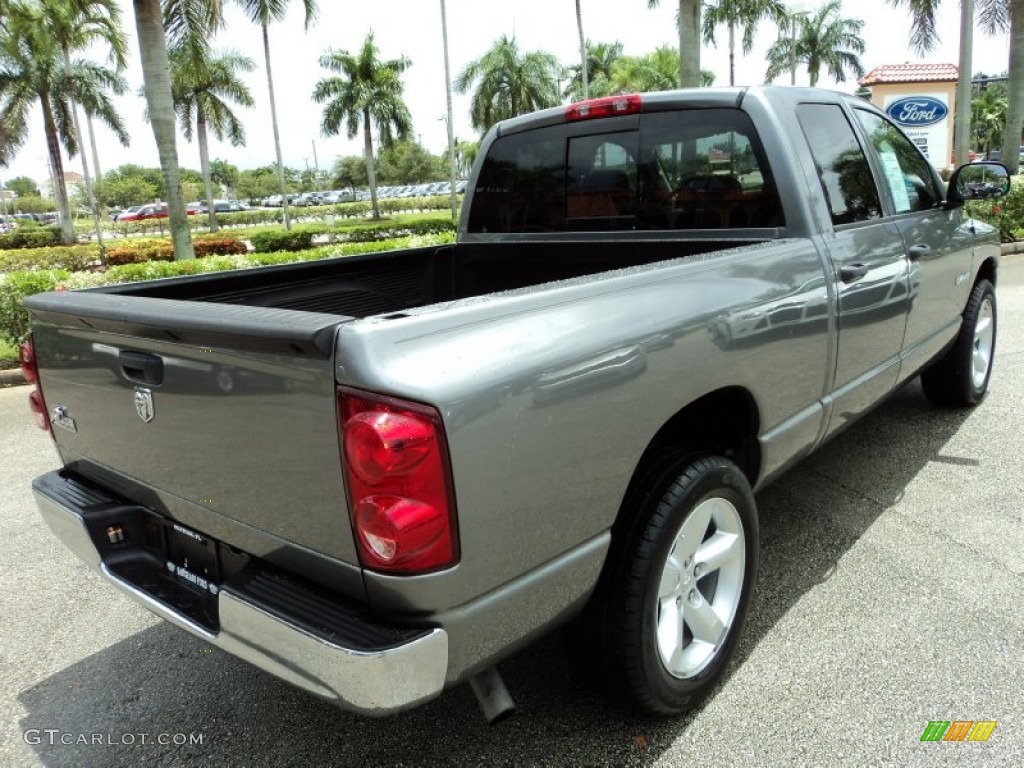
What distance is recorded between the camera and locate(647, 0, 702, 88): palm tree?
13.9 m

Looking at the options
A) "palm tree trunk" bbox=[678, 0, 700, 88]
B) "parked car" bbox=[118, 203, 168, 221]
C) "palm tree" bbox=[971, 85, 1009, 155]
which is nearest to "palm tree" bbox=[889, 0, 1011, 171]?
"palm tree trunk" bbox=[678, 0, 700, 88]

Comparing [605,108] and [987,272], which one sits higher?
[605,108]

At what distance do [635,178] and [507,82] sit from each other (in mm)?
37691

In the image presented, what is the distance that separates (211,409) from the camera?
1.92 metres

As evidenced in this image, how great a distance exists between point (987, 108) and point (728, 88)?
9214cm

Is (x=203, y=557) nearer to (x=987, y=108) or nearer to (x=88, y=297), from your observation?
(x=88, y=297)

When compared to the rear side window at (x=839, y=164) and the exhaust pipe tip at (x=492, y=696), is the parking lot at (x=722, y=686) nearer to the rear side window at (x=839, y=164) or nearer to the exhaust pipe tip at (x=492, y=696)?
the exhaust pipe tip at (x=492, y=696)

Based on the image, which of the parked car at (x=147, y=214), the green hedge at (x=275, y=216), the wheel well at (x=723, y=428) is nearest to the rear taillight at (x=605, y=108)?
the wheel well at (x=723, y=428)

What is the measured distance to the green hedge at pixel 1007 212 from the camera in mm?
13539

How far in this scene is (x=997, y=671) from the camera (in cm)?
260

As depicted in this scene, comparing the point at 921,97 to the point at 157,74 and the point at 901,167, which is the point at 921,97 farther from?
the point at 901,167

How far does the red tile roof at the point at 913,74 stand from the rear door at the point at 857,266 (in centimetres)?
2150

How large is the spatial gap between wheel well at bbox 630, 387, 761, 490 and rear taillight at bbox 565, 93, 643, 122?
4.90 ft

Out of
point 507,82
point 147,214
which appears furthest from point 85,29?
point 147,214
